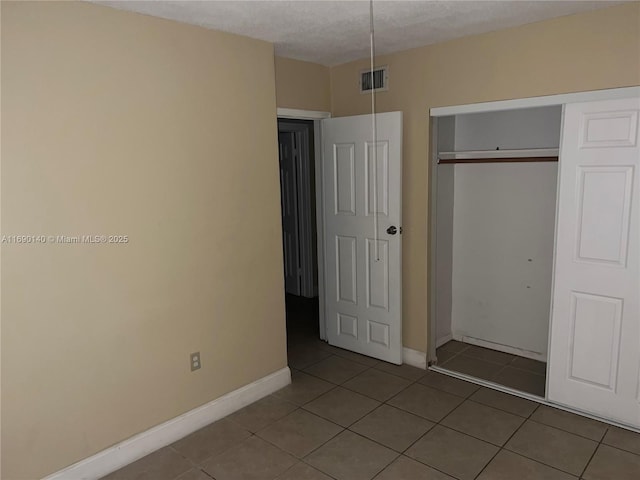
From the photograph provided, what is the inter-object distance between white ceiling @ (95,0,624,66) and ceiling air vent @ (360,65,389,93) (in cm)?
37

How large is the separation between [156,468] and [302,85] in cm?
281

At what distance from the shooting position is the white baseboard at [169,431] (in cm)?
245

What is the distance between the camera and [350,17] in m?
2.62

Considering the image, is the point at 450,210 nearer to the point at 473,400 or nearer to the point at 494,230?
the point at 494,230

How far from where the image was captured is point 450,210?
4043 mm

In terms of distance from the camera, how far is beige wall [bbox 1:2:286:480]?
2.17 metres

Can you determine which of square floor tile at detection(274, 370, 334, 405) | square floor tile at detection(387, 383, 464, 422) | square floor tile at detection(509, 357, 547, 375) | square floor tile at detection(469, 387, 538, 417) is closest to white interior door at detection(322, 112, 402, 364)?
square floor tile at detection(387, 383, 464, 422)

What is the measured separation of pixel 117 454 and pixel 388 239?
7.55 ft

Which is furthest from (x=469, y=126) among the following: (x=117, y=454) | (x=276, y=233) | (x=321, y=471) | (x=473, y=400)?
(x=117, y=454)

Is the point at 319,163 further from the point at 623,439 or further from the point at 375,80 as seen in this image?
the point at 623,439

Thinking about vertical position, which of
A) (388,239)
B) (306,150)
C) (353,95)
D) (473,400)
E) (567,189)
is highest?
(353,95)

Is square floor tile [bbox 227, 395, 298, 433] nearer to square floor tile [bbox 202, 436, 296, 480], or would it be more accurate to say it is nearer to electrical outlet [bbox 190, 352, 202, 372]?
square floor tile [bbox 202, 436, 296, 480]

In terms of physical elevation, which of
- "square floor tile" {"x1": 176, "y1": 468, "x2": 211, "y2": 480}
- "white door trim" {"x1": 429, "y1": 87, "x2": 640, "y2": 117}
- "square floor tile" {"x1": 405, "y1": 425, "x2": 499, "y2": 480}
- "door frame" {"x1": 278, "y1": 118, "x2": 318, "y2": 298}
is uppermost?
"white door trim" {"x1": 429, "y1": 87, "x2": 640, "y2": 117}

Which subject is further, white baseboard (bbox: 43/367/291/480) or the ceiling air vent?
the ceiling air vent
